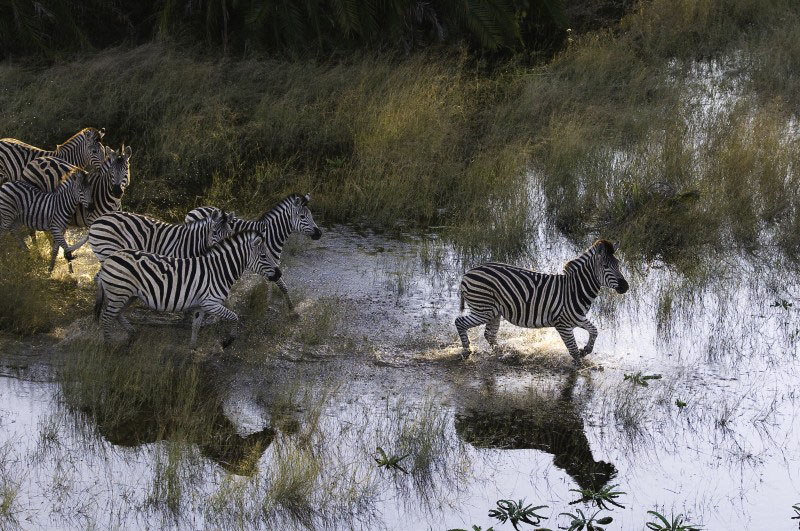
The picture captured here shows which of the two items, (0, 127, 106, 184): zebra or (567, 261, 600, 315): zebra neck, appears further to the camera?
(0, 127, 106, 184): zebra

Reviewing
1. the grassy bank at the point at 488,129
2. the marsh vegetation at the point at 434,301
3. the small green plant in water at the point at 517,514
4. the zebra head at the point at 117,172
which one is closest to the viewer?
the small green plant in water at the point at 517,514

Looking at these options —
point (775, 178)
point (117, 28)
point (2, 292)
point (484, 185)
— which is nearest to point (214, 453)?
point (2, 292)

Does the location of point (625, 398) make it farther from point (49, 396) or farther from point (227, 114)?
point (227, 114)

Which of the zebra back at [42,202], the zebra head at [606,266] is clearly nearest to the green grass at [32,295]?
the zebra back at [42,202]

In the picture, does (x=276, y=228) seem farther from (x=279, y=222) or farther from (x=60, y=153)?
(x=60, y=153)

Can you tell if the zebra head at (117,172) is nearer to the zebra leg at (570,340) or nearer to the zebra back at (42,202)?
the zebra back at (42,202)

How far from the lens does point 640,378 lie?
972 cm

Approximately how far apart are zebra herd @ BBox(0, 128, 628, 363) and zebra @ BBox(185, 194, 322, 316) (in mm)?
11

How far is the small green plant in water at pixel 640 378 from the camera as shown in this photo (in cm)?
965

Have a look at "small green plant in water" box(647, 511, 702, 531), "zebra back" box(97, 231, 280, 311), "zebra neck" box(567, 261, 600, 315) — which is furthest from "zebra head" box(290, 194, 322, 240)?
"small green plant in water" box(647, 511, 702, 531)

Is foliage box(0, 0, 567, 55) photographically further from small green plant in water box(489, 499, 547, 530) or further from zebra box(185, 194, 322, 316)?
small green plant in water box(489, 499, 547, 530)

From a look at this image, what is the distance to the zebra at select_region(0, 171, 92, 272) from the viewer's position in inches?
470

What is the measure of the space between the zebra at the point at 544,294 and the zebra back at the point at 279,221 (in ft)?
7.94

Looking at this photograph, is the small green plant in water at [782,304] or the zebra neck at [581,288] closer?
the zebra neck at [581,288]
